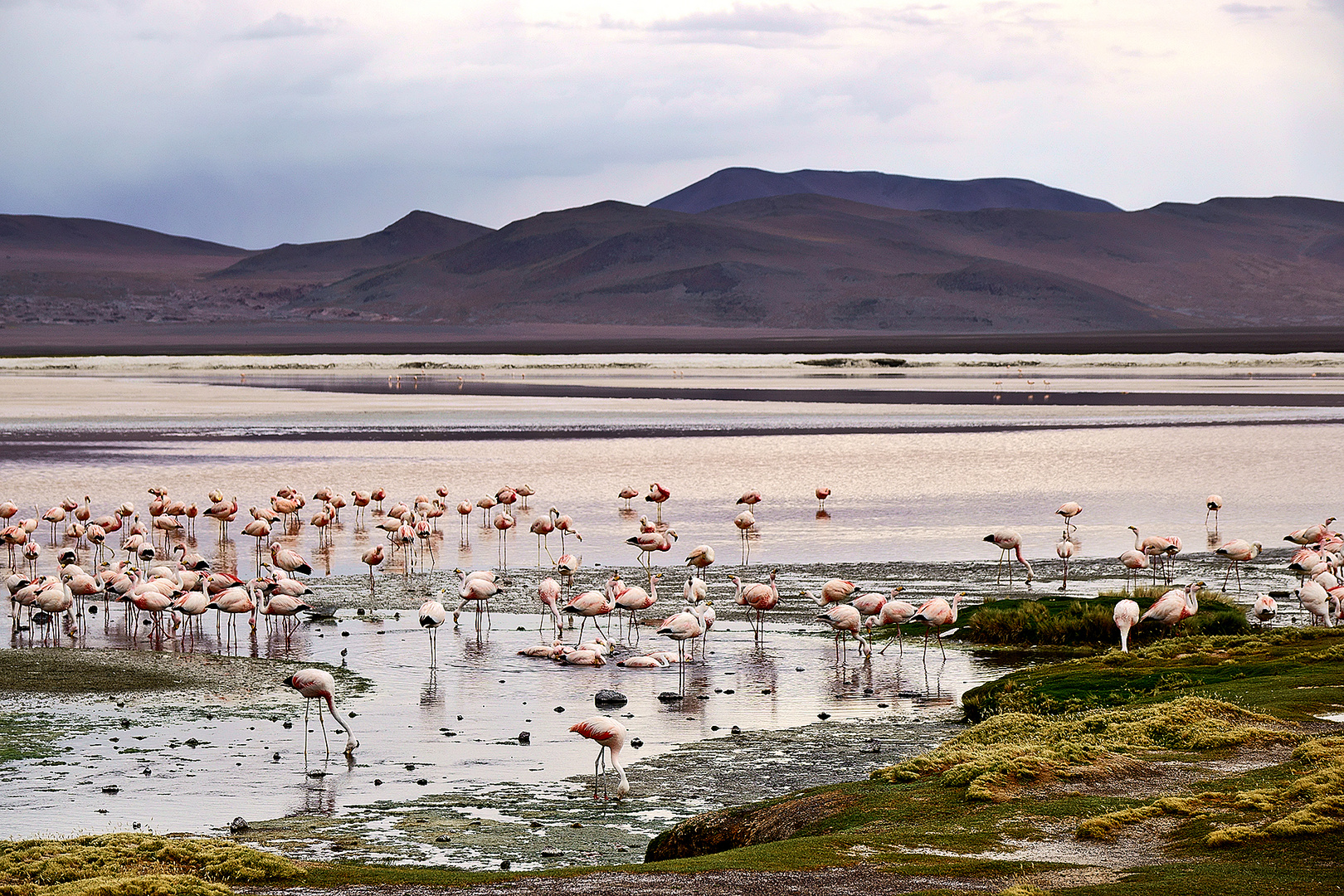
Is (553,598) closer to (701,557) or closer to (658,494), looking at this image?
(701,557)

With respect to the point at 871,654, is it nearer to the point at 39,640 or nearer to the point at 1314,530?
the point at 1314,530

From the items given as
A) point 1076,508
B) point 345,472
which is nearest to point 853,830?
point 1076,508

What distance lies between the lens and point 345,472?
111ft

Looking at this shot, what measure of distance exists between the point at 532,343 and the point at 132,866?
150801 millimetres

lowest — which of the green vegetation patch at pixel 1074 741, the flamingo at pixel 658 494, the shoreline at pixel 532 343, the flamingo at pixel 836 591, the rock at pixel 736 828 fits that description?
the rock at pixel 736 828

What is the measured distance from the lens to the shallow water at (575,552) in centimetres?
1123

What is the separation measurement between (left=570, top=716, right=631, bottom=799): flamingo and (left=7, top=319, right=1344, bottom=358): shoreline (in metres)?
106

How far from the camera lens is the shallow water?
1123cm

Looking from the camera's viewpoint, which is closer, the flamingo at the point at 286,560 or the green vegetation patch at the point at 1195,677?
the green vegetation patch at the point at 1195,677

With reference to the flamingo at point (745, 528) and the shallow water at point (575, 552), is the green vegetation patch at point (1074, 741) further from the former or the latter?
the flamingo at point (745, 528)

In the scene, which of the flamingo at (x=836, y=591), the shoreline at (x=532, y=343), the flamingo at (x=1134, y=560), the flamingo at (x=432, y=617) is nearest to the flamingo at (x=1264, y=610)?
the flamingo at (x=1134, y=560)

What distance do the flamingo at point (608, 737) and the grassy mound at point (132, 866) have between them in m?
3.02

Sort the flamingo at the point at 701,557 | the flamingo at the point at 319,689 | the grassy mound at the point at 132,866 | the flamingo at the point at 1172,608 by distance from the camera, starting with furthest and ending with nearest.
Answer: the flamingo at the point at 701,557 < the flamingo at the point at 1172,608 < the flamingo at the point at 319,689 < the grassy mound at the point at 132,866

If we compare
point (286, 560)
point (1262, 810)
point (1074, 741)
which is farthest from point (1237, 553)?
point (286, 560)
